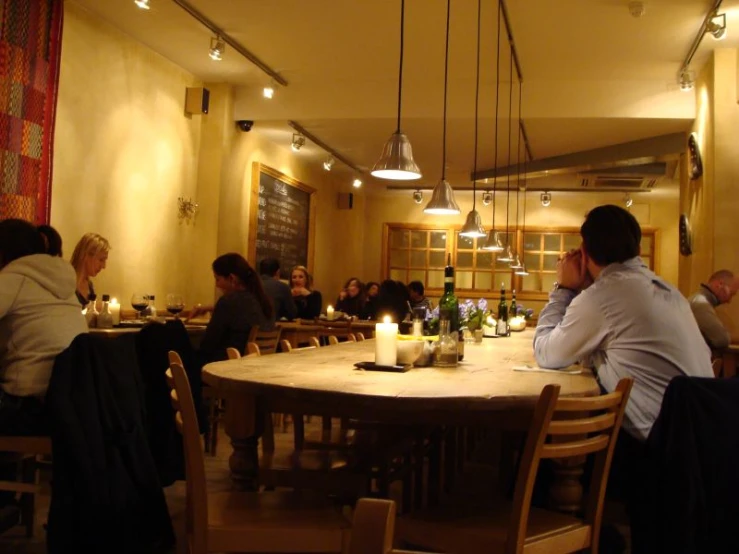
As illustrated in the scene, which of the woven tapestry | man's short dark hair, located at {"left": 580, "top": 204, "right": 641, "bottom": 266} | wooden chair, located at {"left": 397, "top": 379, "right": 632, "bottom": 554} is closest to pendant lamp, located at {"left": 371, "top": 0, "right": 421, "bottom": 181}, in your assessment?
man's short dark hair, located at {"left": 580, "top": 204, "right": 641, "bottom": 266}

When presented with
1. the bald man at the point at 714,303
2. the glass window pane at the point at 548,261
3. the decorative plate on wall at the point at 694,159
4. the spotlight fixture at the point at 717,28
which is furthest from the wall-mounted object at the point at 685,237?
the glass window pane at the point at 548,261

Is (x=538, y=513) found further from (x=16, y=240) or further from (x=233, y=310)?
(x=233, y=310)

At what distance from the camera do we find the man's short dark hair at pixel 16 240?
2922mm

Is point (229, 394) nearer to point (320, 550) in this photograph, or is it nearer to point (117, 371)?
point (320, 550)

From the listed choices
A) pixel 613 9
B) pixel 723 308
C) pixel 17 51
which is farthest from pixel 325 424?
pixel 723 308

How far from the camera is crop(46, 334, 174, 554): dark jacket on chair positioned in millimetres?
2572

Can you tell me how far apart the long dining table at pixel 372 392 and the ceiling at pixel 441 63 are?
12.3 ft

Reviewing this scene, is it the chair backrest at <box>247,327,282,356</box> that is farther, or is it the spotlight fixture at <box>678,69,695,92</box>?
the spotlight fixture at <box>678,69,695,92</box>

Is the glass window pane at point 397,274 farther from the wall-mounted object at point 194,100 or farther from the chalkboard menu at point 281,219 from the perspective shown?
the wall-mounted object at point 194,100

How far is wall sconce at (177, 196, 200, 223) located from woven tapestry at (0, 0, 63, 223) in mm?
1952

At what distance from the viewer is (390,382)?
2016 millimetres

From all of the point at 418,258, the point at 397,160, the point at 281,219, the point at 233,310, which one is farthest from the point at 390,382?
the point at 418,258

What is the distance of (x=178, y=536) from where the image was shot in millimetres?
3238

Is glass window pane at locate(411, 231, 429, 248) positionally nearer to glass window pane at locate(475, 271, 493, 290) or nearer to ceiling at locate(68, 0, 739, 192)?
glass window pane at locate(475, 271, 493, 290)
